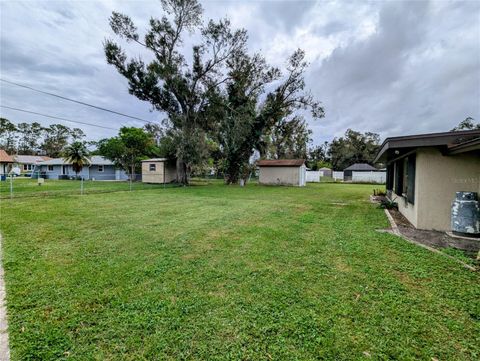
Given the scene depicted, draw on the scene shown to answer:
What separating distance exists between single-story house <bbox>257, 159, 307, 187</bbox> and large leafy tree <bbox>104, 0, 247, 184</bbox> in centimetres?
710

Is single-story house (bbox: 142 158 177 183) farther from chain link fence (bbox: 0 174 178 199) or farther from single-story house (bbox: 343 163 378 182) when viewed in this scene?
single-story house (bbox: 343 163 378 182)

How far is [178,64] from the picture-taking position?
64.8 ft

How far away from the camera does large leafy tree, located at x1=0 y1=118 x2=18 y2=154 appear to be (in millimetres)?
49500

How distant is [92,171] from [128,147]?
7103 millimetres

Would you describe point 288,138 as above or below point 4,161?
above

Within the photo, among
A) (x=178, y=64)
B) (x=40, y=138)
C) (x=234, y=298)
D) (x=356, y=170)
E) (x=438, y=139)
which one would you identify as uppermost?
(x=178, y=64)

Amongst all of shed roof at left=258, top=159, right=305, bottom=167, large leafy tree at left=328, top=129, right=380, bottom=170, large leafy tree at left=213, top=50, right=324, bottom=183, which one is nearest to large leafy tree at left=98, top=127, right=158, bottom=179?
large leafy tree at left=213, top=50, right=324, bottom=183

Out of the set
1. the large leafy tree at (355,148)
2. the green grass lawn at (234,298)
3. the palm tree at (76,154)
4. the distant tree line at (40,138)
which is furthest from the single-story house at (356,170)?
the distant tree line at (40,138)

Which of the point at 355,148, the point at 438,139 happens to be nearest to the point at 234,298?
the point at 438,139

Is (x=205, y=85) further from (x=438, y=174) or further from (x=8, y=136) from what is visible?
(x=8, y=136)

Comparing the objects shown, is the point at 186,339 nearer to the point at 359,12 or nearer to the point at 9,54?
the point at 359,12

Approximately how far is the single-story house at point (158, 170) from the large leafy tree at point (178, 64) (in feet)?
9.00

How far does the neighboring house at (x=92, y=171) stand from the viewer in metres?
29.5

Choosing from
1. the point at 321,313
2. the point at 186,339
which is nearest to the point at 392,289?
the point at 321,313
